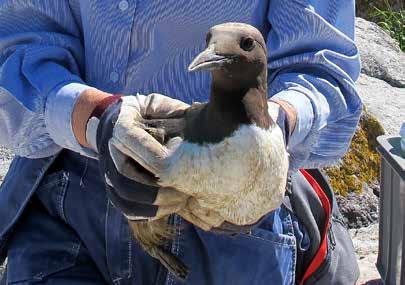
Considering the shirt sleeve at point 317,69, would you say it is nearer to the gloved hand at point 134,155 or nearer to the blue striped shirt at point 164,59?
the blue striped shirt at point 164,59

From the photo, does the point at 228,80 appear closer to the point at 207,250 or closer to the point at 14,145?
the point at 207,250

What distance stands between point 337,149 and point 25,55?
1.93 feet

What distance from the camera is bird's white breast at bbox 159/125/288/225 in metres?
1.32

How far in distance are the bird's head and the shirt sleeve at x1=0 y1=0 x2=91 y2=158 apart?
373 mm

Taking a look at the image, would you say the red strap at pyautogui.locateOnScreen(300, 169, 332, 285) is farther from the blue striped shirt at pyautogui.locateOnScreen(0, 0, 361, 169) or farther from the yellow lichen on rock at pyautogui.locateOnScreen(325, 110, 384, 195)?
the yellow lichen on rock at pyautogui.locateOnScreen(325, 110, 384, 195)

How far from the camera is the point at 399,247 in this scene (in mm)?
2377

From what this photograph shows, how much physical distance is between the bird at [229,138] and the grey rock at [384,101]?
1.60 m

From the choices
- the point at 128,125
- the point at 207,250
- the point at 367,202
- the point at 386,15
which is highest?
the point at 128,125

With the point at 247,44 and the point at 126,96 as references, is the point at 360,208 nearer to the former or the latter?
the point at 126,96

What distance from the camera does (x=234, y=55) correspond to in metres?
1.27

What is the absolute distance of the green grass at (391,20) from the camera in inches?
195

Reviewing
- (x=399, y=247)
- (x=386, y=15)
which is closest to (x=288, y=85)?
(x=399, y=247)

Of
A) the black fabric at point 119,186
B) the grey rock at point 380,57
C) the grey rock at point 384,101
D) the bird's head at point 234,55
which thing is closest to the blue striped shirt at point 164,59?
the black fabric at point 119,186

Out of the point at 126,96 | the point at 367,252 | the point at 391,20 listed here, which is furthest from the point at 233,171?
the point at 391,20
